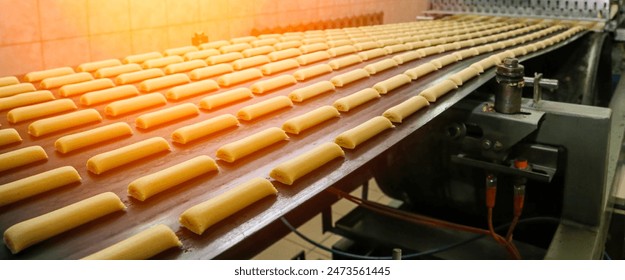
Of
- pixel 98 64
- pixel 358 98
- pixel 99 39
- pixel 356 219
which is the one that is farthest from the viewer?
pixel 99 39

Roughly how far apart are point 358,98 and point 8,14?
216 centimetres

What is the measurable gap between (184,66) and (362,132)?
3.84 ft

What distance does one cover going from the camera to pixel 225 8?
4305 mm

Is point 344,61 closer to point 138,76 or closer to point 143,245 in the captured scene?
point 138,76

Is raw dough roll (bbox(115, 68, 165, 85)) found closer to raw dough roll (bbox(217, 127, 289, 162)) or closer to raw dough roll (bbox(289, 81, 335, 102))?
raw dough roll (bbox(289, 81, 335, 102))

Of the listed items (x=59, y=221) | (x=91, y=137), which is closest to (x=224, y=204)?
(x=59, y=221)

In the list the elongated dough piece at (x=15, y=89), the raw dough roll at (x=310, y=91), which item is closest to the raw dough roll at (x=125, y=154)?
→ the raw dough roll at (x=310, y=91)

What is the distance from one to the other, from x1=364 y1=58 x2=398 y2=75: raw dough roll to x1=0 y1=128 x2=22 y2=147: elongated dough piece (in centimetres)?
149

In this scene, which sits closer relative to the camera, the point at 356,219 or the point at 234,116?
the point at 234,116

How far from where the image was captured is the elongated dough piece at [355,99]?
5.95ft

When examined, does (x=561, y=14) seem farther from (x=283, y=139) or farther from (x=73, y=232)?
(x=73, y=232)

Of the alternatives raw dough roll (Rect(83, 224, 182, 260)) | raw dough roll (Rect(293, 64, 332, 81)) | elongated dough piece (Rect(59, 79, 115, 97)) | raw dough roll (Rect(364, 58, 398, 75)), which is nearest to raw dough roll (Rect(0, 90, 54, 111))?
elongated dough piece (Rect(59, 79, 115, 97))

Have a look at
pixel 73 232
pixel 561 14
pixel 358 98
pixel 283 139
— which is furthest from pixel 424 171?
pixel 561 14

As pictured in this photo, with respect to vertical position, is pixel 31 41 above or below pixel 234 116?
above
